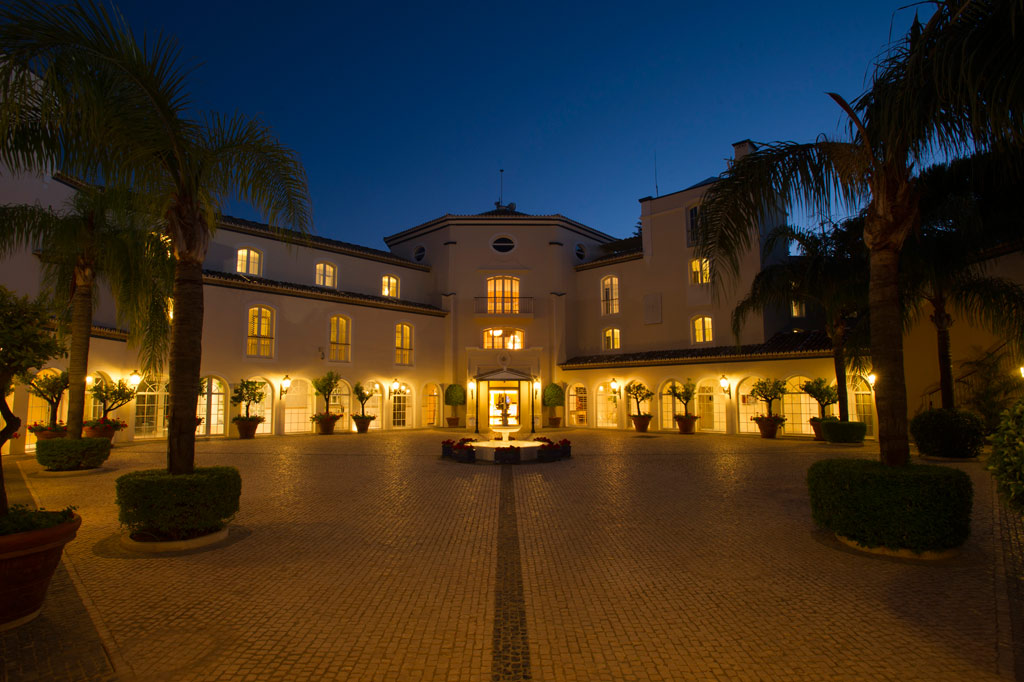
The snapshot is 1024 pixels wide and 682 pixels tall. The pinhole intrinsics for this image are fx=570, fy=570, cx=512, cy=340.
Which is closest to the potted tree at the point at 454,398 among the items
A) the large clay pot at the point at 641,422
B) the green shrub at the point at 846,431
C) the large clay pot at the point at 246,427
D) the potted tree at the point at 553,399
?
the potted tree at the point at 553,399

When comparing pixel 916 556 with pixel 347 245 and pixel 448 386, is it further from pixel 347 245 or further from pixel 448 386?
pixel 347 245

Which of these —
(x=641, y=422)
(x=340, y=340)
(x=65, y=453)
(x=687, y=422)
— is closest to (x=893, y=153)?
(x=65, y=453)

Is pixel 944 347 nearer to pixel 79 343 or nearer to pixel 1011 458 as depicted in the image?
pixel 1011 458

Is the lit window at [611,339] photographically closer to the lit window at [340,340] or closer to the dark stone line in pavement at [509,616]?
the lit window at [340,340]

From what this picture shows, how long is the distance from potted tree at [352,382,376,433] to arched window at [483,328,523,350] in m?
6.89

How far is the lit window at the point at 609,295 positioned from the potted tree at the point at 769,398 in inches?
370

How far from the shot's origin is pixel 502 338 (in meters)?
30.2

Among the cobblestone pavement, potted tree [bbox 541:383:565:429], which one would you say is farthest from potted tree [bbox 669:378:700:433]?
the cobblestone pavement

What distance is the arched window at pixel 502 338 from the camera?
30.1 metres

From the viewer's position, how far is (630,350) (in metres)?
28.8

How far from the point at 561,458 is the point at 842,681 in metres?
12.3

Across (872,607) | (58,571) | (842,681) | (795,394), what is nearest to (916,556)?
(872,607)

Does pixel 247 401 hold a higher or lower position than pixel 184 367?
lower

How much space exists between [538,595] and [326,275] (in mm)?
25187
